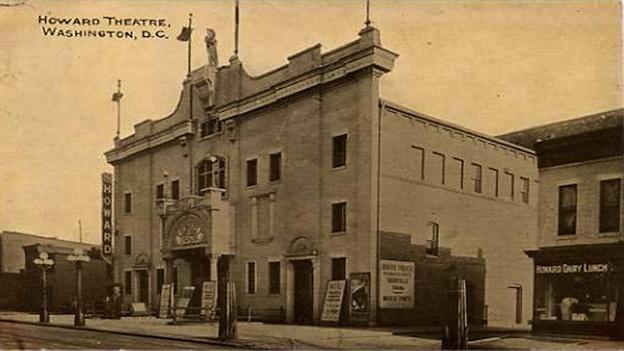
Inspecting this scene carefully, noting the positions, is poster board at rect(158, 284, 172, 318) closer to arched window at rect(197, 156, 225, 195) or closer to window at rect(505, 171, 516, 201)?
arched window at rect(197, 156, 225, 195)

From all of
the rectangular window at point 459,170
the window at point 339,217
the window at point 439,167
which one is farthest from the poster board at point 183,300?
the rectangular window at point 459,170


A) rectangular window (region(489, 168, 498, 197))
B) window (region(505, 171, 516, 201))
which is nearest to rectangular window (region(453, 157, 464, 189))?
rectangular window (region(489, 168, 498, 197))

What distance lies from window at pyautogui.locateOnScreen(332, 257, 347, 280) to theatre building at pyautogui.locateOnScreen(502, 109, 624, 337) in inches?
84.6

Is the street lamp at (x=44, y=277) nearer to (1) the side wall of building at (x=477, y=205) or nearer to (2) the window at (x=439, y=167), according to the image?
(1) the side wall of building at (x=477, y=205)

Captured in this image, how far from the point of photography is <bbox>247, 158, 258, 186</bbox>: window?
1044cm

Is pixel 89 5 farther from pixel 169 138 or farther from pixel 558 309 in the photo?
pixel 558 309

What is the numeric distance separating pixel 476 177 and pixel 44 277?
6070 millimetres

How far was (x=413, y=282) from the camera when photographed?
9.08 meters

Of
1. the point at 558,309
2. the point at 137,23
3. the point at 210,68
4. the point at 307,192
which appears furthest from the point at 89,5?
the point at 558,309

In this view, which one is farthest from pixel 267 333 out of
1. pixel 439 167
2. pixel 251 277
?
pixel 439 167

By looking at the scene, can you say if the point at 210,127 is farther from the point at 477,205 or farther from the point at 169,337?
the point at 477,205

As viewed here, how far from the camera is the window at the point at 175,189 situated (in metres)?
10.7

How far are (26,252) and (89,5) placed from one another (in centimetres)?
307

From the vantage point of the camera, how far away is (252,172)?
34.6 ft
